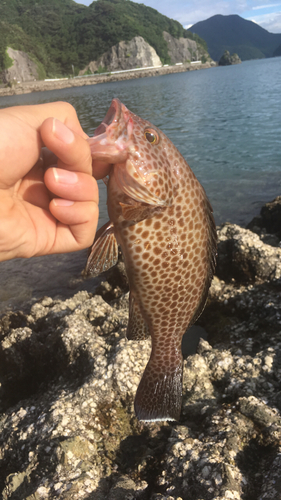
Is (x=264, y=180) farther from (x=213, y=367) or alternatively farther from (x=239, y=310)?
(x=213, y=367)

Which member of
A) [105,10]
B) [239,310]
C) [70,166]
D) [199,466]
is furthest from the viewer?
[105,10]

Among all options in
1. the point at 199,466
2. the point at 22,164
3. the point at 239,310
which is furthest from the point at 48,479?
the point at 239,310

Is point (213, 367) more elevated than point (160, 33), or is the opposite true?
point (160, 33)

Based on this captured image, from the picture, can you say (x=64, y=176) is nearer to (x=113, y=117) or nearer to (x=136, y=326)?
(x=113, y=117)

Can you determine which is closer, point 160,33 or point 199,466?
point 199,466

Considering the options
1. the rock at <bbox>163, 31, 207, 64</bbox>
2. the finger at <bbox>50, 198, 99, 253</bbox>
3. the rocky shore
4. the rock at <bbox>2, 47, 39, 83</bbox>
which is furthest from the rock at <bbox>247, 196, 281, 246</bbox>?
the rock at <bbox>163, 31, 207, 64</bbox>

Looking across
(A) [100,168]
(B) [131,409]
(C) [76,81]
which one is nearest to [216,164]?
(B) [131,409]

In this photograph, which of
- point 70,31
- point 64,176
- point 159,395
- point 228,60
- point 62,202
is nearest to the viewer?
point 64,176

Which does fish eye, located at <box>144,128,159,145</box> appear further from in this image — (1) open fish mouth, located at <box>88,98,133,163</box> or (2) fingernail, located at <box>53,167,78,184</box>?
(2) fingernail, located at <box>53,167,78,184</box>
